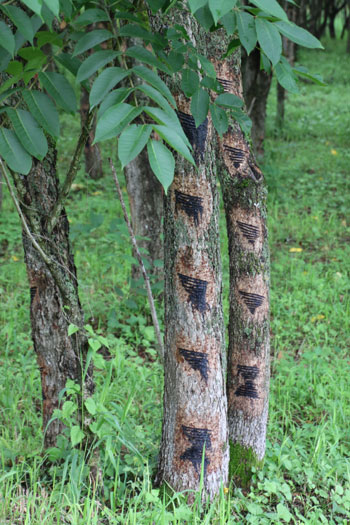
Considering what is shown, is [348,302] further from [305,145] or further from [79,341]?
[305,145]

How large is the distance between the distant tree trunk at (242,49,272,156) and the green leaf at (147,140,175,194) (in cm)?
562

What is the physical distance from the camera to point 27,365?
3527mm

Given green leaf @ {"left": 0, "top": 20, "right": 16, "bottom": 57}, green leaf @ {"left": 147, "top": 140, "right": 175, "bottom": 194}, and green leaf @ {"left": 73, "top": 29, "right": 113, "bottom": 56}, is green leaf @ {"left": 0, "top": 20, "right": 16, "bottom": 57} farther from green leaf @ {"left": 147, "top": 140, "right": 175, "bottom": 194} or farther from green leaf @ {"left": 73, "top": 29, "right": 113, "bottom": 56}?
green leaf @ {"left": 147, "top": 140, "right": 175, "bottom": 194}

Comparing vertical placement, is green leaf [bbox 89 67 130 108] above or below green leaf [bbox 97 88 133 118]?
above

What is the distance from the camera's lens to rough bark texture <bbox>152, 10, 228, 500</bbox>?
2031mm

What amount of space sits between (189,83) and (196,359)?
110 cm

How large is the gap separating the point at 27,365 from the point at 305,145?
7.63m

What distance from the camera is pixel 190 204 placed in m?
2.04

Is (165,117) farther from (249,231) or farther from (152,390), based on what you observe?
(152,390)

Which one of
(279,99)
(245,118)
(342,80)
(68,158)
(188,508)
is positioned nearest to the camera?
(245,118)

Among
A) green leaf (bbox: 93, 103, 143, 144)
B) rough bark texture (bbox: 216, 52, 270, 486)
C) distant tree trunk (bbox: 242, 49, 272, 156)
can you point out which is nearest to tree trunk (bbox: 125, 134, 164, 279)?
rough bark texture (bbox: 216, 52, 270, 486)

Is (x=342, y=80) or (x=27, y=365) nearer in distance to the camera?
(x=27, y=365)

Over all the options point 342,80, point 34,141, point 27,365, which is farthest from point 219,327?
point 342,80

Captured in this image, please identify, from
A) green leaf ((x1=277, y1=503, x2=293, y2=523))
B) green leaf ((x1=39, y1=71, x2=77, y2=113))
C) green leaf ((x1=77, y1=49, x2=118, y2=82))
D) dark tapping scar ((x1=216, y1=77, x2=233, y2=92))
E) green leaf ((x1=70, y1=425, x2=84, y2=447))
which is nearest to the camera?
green leaf ((x1=77, y1=49, x2=118, y2=82))
